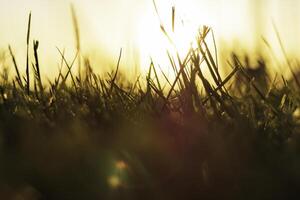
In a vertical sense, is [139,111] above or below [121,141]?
above

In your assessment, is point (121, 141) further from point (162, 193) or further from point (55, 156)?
point (162, 193)

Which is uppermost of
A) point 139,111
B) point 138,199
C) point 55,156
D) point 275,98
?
point 275,98

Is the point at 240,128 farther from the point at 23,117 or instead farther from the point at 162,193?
the point at 23,117

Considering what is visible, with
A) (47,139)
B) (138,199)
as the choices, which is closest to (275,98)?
(47,139)

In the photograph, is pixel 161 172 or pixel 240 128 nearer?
pixel 161 172

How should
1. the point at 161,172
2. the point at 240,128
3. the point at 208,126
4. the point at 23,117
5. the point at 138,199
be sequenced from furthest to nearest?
the point at 23,117, the point at 208,126, the point at 240,128, the point at 161,172, the point at 138,199

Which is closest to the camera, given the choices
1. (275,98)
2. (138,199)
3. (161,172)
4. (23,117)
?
(138,199)
